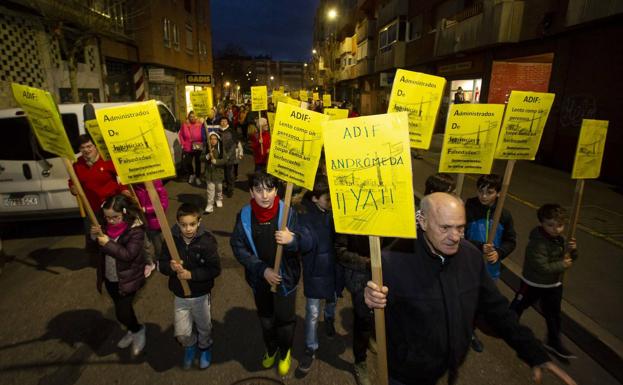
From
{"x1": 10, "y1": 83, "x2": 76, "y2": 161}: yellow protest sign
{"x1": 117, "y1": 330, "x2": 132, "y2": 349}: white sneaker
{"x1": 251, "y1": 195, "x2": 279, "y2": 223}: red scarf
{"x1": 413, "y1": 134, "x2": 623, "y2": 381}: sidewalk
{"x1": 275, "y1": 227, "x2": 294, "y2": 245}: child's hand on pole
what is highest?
{"x1": 10, "y1": 83, "x2": 76, "y2": 161}: yellow protest sign

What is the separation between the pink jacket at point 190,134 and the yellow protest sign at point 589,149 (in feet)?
26.6

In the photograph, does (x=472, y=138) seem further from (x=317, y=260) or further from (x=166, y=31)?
(x=166, y=31)

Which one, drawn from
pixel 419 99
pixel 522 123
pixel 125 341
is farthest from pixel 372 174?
pixel 125 341

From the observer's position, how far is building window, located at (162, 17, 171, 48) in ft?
73.9

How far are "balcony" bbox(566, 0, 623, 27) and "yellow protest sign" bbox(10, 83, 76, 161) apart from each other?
1247 cm

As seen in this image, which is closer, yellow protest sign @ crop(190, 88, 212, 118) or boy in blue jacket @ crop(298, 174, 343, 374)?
boy in blue jacket @ crop(298, 174, 343, 374)

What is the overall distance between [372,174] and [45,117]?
3373 mm

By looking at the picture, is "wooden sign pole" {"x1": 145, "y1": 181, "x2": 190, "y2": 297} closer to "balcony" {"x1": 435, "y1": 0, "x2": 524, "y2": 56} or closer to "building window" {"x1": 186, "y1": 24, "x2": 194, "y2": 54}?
"balcony" {"x1": 435, "y1": 0, "x2": 524, "y2": 56}

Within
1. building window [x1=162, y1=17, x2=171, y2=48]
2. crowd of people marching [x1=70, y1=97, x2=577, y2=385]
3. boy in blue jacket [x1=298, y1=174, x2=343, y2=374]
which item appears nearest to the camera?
crowd of people marching [x1=70, y1=97, x2=577, y2=385]

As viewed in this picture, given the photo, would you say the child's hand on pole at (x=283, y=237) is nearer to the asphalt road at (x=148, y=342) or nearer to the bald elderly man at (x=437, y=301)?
the bald elderly man at (x=437, y=301)

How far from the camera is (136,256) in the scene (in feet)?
11.1

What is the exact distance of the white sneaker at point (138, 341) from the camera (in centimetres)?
359

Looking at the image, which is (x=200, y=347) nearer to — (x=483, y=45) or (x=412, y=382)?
(x=412, y=382)

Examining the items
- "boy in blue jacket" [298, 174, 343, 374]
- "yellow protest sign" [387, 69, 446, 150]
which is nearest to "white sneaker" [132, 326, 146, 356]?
"boy in blue jacket" [298, 174, 343, 374]
